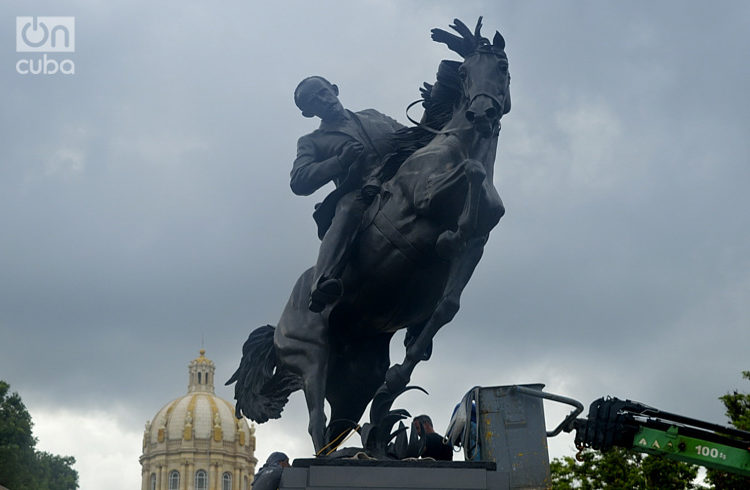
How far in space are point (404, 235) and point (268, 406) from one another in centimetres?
286

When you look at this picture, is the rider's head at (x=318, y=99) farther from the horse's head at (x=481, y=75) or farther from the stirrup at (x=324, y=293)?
the stirrup at (x=324, y=293)

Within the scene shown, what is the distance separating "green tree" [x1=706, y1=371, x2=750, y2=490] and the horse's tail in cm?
1568

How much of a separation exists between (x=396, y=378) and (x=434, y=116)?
269 centimetres

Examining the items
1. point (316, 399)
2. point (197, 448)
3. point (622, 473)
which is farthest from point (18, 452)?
point (197, 448)

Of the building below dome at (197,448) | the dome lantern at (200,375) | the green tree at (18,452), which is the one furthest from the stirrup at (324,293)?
the dome lantern at (200,375)

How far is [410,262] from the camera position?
1046 centimetres

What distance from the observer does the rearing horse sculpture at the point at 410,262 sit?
10.0m

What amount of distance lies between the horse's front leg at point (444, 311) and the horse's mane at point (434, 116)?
3.91 ft

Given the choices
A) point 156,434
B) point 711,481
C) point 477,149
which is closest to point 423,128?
point 477,149

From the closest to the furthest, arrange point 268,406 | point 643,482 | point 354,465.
A: point 354,465 < point 268,406 < point 643,482

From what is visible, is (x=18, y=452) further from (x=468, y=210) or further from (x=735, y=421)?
(x=468, y=210)

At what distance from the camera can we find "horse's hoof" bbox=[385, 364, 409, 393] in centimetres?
1035

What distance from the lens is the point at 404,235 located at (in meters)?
10.4

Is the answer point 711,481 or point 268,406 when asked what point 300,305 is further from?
point 711,481
